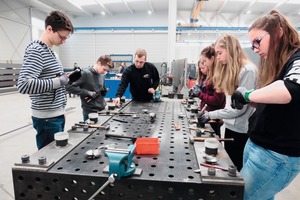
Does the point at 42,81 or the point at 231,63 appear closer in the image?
Result: the point at 42,81

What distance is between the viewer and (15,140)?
109 inches

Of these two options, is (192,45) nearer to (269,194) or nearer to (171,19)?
(171,19)

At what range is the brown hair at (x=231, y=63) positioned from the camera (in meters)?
1.13

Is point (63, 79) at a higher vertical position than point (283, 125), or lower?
higher

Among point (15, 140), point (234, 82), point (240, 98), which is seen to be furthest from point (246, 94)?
point (15, 140)

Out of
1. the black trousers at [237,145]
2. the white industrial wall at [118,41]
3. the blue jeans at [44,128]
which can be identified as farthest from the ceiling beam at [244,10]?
the blue jeans at [44,128]

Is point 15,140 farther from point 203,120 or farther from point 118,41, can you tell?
point 118,41

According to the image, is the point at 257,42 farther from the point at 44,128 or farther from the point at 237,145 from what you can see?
the point at 44,128

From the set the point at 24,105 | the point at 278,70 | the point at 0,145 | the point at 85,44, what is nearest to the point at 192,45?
the point at 85,44

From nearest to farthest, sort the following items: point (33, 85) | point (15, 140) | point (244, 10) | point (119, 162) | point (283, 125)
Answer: point (119, 162), point (283, 125), point (33, 85), point (15, 140), point (244, 10)

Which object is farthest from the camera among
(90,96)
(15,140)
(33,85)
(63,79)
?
(15,140)

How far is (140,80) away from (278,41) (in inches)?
56.8

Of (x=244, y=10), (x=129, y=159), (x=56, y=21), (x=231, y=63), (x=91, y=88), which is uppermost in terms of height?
(x=244, y=10)

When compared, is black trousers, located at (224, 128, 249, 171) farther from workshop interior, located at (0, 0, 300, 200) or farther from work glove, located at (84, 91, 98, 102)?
work glove, located at (84, 91, 98, 102)
